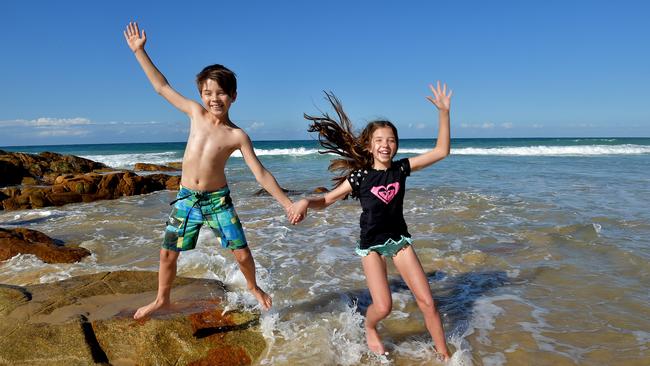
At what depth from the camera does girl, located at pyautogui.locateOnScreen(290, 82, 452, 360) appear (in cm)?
337

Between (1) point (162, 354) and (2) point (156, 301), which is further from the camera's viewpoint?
(2) point (156, 301)

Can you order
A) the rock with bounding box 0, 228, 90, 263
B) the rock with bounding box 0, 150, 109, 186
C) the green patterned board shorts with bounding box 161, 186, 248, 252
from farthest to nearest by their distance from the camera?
the rock with bounding box 0, 150, 109, 186 < the rock with bounding box 0, 228, 90, 263 < the green patterned board shorts with bounding box 161, 186, 248, 252

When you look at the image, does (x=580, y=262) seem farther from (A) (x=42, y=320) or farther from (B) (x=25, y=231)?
(B) (x=25, y=231)

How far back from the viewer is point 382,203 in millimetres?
3459

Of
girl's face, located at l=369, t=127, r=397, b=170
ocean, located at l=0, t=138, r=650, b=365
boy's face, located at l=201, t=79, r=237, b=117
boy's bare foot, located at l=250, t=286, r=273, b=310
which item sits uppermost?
boy's face, located at l=201, t=79, r=237, b=117

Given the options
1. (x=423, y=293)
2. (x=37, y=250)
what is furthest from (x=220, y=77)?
(x=37, y=250)

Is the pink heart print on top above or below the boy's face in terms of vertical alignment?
below

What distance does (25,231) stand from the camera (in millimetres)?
6742

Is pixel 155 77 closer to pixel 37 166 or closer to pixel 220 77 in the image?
pixel 220 77

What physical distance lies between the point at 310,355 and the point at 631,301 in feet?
10.6

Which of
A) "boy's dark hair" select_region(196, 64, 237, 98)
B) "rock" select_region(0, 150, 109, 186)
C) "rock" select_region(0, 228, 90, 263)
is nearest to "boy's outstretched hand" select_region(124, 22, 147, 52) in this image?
"boy's dark hair" select_region(196, 64, 237, 98)

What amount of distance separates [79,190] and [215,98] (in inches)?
445

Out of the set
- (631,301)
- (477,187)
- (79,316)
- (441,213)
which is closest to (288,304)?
(79,316)

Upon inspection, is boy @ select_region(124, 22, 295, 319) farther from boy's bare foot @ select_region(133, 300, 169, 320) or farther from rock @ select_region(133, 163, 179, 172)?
rock @ select_region(133, 163, 179, 172)
